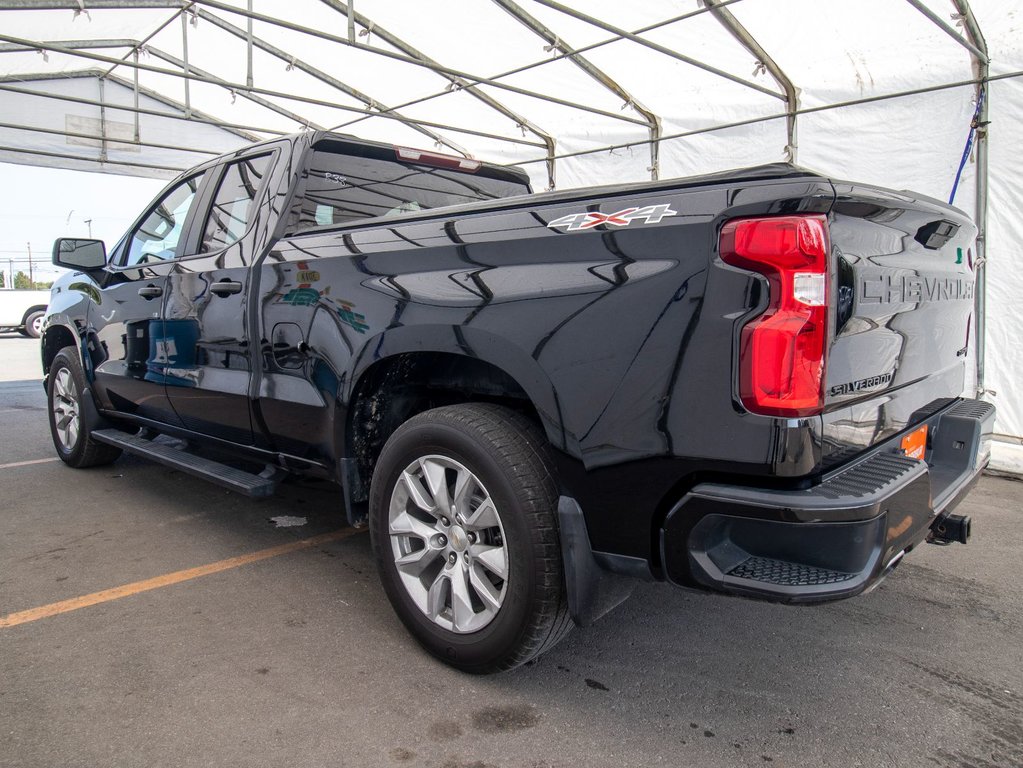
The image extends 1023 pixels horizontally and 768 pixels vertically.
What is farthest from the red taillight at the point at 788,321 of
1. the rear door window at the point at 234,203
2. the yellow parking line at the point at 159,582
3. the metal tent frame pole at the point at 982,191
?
the metal tent frame pole at the point at 982,191

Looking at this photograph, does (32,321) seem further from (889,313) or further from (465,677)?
(889,313)

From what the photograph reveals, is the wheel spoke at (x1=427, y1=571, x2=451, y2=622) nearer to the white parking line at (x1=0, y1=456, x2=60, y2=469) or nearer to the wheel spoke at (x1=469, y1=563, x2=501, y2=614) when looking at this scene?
the wheel spoke at (x1=469, y1=563, x2=501, y2=614)

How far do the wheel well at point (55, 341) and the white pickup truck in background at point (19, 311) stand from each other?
603 inches

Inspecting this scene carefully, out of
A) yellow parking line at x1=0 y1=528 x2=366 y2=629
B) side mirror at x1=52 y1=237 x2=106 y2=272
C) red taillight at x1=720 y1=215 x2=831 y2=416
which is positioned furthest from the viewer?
side mirror at x1=52 y1=237 x2=106 y2=272

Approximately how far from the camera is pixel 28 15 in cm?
859

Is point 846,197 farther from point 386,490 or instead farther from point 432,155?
point 432,155

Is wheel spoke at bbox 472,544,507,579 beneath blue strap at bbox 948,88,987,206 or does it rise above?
beneath

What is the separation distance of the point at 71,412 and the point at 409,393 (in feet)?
10.5

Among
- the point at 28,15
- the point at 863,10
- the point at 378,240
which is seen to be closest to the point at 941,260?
the point at 378,240

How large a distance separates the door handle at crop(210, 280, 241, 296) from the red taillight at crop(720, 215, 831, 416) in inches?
90.5

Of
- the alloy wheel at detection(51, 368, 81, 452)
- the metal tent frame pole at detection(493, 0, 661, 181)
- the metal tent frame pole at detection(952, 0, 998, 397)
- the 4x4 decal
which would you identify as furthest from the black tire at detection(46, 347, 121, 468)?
the metal tent frame pole at detection(952, 0, 998, 397)

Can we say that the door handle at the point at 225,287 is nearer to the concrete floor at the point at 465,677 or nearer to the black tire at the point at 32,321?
the concrete floor at the point at 465,677

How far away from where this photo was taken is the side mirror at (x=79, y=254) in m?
4.43

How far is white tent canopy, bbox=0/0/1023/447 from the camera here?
5992 millimetres
